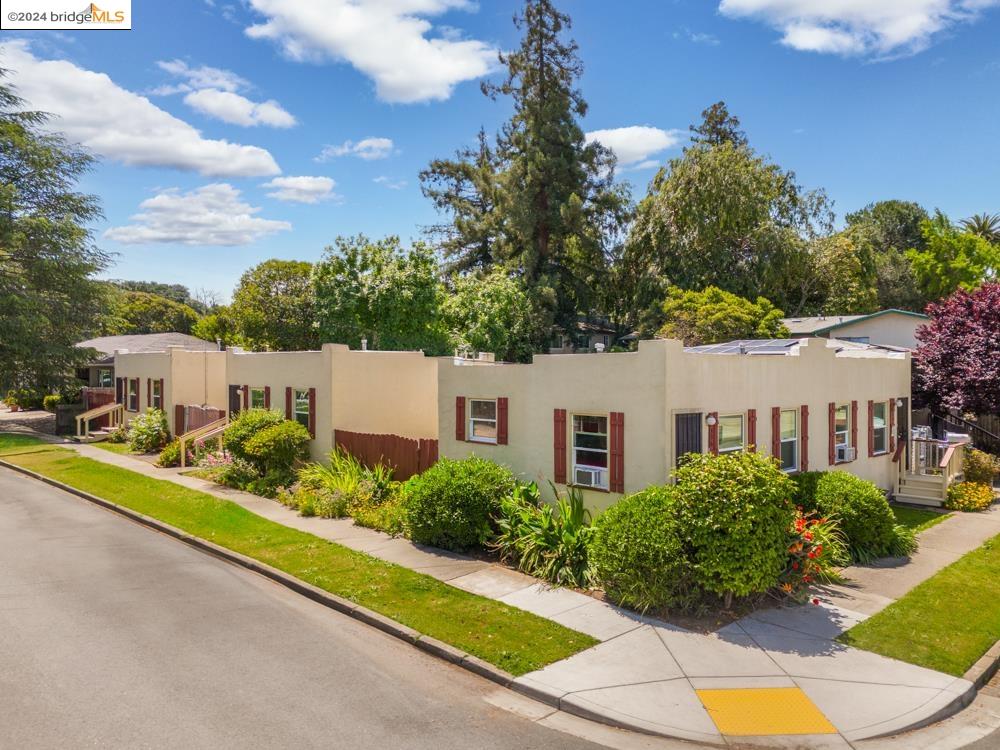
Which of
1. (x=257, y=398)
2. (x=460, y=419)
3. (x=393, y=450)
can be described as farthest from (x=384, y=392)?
(x=257, y=398)

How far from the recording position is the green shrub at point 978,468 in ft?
61.8

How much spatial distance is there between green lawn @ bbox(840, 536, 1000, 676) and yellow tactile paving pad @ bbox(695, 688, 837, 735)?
2.14 meters

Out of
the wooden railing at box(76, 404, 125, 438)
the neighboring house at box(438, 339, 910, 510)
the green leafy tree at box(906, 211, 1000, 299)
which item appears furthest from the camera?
the green leafy tree at box(906, 211, 1000, 299)

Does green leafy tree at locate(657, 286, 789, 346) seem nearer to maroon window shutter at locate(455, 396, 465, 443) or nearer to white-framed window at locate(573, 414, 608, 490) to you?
maroon window shutter at locate(455, 396, 465, 443)

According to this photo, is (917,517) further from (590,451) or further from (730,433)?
(590,451)

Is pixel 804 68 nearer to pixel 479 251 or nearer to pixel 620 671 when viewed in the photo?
pixel 620 671

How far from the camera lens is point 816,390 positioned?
49.2ft

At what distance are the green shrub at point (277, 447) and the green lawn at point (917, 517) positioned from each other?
618 inches

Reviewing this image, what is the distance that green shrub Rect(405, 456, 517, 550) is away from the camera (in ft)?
40.8

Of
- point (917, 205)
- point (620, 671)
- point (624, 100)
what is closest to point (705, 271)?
point (624, 100)

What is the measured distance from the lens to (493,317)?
32.4 m

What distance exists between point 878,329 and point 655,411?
2124cm

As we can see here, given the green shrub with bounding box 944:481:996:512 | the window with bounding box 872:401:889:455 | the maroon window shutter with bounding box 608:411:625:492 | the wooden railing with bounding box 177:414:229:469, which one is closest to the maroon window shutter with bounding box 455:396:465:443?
the maroon window shutter with bounding box 608:411:625:492

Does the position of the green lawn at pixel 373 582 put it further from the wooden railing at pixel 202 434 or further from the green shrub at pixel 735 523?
the wooden railing at pixel 202 434
